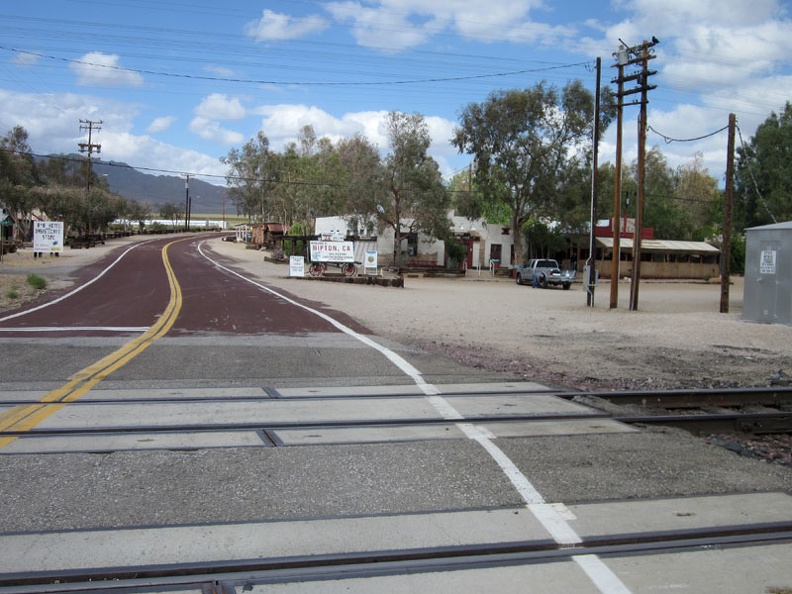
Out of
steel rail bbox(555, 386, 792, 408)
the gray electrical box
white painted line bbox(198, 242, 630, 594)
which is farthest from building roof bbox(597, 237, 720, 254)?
white painted line bbox(198, 242, 630, 594)

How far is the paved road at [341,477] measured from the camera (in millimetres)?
4137

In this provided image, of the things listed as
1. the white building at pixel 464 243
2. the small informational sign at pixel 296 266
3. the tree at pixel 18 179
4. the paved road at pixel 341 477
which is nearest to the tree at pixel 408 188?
the white building at pixel 464 243

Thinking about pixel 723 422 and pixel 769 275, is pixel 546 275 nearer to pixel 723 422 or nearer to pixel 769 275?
pixel 769 275

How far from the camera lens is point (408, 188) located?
167ft

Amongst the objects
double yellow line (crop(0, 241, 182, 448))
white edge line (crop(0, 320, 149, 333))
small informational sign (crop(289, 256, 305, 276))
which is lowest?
double yellow line (crop(0, 241, 182, 448))

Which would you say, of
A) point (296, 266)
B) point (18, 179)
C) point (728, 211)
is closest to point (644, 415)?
point (728, 211)

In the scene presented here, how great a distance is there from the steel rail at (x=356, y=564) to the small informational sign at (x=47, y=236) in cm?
4482

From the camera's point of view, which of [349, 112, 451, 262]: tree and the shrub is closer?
the shrub

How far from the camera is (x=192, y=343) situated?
13.1 metres

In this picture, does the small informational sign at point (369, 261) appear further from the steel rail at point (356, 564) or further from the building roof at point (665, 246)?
the steel rail at point (356, 564)

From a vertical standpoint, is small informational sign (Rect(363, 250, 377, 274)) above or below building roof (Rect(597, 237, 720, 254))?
below

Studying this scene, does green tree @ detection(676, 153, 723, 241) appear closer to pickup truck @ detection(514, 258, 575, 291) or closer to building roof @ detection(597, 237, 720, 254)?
building roof @ detection(597, 237, 720, 254)

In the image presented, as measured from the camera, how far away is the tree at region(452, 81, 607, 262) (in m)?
52.2

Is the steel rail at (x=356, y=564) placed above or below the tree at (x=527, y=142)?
below
